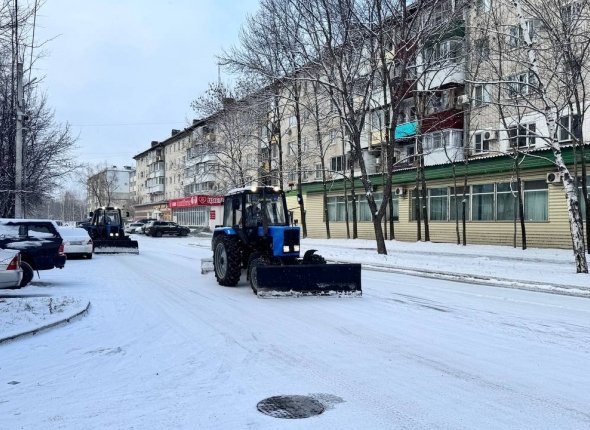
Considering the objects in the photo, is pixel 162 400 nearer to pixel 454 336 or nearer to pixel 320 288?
pixel 454 336

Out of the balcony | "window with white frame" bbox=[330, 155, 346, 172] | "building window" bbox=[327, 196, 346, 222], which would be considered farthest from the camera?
the balcony

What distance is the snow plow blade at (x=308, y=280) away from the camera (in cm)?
1095

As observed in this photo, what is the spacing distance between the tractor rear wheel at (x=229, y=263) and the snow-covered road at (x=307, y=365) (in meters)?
1.90

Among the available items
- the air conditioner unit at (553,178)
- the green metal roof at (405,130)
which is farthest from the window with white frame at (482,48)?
the green metal roof at (405,130)

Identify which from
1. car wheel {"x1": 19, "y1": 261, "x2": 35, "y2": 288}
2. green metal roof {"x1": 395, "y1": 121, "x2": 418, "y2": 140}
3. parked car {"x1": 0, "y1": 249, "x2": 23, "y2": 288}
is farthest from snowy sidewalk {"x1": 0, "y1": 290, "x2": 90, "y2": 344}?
green metal roof {"x1": 395, "y1": 121, "x2": 418, "y2": 140}

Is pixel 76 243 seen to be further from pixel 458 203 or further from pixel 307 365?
pixel 458 203

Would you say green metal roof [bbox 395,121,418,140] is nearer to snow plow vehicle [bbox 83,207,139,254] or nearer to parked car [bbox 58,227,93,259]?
snow plow vehicle [bbox 83,207,139,254]

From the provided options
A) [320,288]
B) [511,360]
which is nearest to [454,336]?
[511,360]

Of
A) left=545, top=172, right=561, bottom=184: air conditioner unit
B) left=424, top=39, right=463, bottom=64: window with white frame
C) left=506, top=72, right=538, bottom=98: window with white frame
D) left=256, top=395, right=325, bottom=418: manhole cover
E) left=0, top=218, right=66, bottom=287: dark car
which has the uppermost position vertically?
left=424, top=39, right=463, bottom=64: window with white frame

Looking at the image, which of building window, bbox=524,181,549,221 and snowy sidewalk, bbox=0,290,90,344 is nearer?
snowy sidewalk, bbox=0,290,90,344

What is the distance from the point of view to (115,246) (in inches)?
1067

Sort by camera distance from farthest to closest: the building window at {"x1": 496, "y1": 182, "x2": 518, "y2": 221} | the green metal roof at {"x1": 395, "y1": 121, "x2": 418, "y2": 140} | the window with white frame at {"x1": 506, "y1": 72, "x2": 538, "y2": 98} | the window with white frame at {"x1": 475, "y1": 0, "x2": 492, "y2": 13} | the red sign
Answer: the red sign < the green metal roof at {"x1": 395, "y1": 121, "x2": 418, "y2": 140} < the building window at {"x1": 496, "y1": 182, "x2": 518, "y2": 221} < the window with white frame at {"x1": 475, "y1": 0, "x2": 492, "y2": 13} < the window with white frame at {"x1": 506, "y1": 72, "x2": 538, "y2": 98}

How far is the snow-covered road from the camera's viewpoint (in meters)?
4.51

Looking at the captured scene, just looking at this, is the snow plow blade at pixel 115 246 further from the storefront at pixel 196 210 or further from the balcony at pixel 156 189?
the balcony at pixel 156 189
